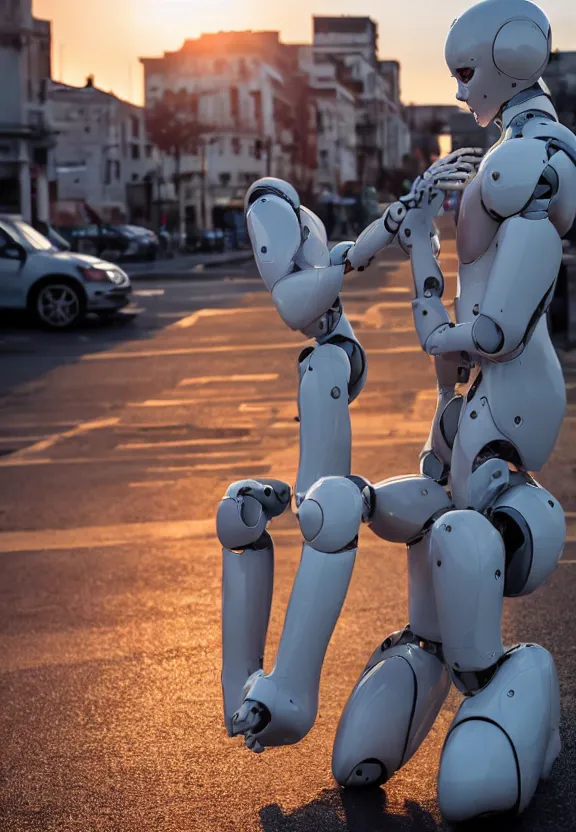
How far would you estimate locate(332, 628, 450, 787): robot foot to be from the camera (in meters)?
4.00

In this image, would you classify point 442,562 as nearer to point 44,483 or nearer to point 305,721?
point 305,721

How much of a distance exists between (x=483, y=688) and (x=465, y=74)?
5.28 feet

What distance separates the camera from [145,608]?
6277 millimetres

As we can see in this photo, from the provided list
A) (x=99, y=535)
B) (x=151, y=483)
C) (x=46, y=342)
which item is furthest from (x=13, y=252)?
(x=99, y=535)

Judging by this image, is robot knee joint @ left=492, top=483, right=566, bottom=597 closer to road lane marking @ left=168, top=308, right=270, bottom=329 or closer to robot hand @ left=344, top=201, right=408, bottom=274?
robot hand @ left=344, top=201, right=408, bottom=274

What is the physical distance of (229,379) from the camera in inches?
572

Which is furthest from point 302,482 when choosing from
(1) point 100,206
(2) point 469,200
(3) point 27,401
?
(1) point 100,206

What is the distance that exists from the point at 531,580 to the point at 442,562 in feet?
0.90

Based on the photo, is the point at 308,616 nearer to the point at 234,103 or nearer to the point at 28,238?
the point at 28,238

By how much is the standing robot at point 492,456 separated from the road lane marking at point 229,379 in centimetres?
1014

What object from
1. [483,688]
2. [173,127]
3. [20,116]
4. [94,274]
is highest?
[173,127]

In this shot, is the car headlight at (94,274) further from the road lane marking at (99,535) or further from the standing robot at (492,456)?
the standing robot at (492,456)

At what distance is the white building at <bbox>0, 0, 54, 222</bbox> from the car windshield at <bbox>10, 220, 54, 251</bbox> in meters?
26.6

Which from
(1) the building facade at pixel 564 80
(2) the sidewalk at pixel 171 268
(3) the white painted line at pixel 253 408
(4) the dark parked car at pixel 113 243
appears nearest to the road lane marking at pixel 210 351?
(3) the white painted line at pixel 253 408
